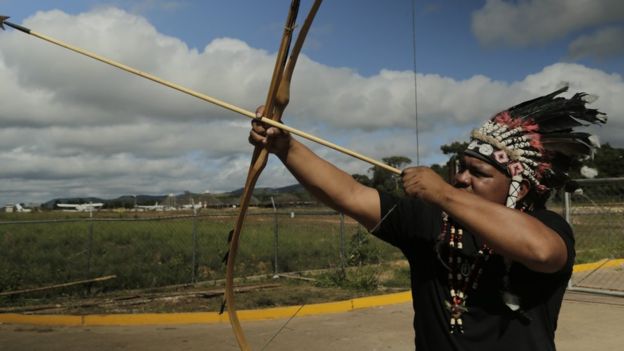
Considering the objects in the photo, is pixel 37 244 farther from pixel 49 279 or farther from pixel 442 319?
pixel 442 319

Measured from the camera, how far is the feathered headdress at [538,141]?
2.11 m

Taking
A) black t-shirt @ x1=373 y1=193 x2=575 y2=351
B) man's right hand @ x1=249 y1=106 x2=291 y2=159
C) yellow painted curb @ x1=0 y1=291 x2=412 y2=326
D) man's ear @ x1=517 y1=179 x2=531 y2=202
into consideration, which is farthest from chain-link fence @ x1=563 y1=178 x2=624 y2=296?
yellow painted curb @ x1=0 y1=291 x2=412 y2=326

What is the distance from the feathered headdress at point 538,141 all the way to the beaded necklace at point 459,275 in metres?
0.22

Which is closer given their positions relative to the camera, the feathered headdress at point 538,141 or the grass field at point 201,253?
the feathered headdress at point 538,141

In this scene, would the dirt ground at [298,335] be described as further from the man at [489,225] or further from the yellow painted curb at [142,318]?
the man at [489,225]

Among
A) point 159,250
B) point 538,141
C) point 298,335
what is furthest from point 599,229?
point 538,141

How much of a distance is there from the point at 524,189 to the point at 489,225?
18.1 inches

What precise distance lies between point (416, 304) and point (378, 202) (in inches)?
16.9

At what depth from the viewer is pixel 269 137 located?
2348mm

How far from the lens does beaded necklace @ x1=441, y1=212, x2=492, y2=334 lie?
2.01m

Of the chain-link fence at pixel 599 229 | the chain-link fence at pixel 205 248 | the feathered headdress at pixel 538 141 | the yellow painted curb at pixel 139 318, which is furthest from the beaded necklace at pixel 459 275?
the chain-link fence at pixel 205 248

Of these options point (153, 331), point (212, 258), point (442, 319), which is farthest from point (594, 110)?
point (212, 258)

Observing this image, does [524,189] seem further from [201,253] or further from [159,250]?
[159,250]

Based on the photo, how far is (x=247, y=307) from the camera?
846cm
